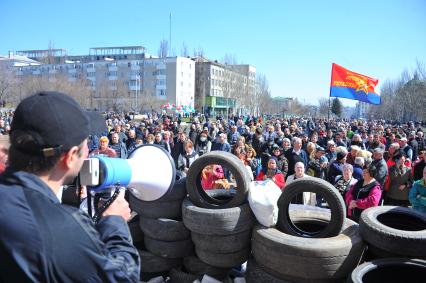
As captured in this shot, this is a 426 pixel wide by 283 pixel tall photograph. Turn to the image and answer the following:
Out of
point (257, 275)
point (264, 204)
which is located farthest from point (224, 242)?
point (264, 204)

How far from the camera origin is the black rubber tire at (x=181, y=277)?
14.9ft

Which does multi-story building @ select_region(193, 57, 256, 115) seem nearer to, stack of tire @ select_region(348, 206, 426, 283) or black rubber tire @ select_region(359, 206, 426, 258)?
black rubber tire @ select_region(359, 206, 426, 258)

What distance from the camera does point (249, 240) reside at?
4.38 meters

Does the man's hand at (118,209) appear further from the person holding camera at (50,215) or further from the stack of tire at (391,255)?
the stack of tire at (391,255)

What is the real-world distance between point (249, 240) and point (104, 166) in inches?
117

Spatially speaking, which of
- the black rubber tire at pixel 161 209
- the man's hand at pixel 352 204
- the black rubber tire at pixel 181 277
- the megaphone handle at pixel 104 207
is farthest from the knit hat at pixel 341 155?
the megaphone handle at pixel 104 207

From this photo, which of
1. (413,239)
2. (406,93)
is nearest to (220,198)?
(413,239)

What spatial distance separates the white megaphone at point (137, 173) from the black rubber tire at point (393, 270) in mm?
2410

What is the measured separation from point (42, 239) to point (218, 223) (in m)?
3.06

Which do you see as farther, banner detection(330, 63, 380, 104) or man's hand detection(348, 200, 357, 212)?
banner detection(330, 63, 380, 104)

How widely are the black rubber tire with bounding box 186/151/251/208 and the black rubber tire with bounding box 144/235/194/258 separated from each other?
25.1 inches

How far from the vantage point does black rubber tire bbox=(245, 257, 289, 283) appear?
156 inches

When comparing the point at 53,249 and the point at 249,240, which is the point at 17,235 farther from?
the point at 249,240

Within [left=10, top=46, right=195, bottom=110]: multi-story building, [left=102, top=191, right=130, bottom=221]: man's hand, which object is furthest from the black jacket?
[left=10, top=46, right=195, bottom=110]: multi-story building
